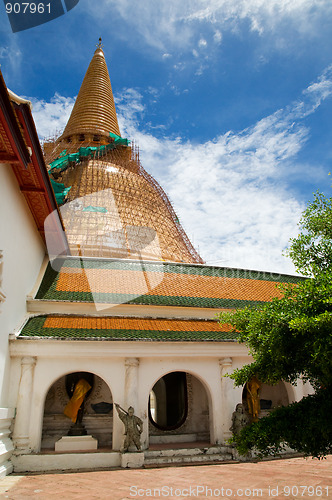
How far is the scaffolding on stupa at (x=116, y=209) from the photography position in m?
20.5

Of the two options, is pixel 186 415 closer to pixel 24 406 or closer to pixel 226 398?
pixel 226 398

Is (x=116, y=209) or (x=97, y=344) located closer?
(x=97, y=344)

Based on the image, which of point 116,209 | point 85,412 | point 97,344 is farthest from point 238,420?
point 116,209

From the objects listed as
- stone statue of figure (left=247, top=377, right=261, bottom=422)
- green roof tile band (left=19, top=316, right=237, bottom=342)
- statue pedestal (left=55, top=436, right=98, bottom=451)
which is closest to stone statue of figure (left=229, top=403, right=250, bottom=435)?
stone statue of figure (left=247, top=377, right=261, bottom=422)

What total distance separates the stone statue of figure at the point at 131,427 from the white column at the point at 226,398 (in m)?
2.19

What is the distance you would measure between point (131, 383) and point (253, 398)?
140 inches

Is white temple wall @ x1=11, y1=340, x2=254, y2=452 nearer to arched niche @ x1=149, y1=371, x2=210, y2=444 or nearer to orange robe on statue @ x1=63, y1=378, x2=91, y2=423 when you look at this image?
orange robe on statue @ x1=63, y1=378, x2=91, y2=423

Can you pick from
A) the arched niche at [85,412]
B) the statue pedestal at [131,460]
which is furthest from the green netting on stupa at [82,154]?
the statue pedestal at [131,460]

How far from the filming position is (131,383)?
9453mm

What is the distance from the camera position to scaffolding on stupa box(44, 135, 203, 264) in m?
20.5

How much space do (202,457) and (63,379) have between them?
4.20 metres

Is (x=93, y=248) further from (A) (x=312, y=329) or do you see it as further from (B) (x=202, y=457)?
(A) (x=312, y=329)

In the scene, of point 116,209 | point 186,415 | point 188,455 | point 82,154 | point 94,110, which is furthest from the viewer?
point 94,110

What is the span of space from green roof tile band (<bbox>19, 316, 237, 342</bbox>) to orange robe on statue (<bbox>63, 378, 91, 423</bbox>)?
1510mm
